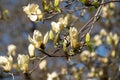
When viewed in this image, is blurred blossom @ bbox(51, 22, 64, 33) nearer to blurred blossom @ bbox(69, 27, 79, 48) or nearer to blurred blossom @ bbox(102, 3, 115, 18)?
blurred blossom @ bbox(69, 27, 79, 48)

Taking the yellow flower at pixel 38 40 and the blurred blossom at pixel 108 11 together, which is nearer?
the yellow flower at pixel 38 40

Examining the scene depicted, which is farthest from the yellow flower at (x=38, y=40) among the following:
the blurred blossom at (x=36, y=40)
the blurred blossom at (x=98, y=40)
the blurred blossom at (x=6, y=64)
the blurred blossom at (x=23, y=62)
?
the blurred blossom at (x=98, y=40)

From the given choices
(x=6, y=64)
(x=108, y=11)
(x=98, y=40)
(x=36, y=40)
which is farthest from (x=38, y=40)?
(x=108, y=11)

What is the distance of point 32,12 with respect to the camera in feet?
7.45

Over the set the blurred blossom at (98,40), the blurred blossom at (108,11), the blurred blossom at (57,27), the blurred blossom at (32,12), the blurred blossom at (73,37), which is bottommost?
the blurred blossom at (73,37)

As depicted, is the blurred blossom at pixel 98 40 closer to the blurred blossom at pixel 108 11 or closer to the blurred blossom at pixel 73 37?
the blurred blossom at pixel 108 11

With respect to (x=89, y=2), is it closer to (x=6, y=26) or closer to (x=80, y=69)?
(x=80, y=69)

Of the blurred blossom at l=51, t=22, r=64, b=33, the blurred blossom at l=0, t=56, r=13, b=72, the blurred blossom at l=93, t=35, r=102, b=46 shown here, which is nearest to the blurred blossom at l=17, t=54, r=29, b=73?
the blurred blossom at l=0, t=56, r=13, b=72

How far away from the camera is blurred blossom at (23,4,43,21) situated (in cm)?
224

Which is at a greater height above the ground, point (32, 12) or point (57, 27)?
point (32, 12)

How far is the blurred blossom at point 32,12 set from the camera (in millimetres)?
2238

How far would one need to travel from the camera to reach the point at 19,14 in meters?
7.79

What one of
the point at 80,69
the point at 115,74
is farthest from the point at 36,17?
the point at 80,69

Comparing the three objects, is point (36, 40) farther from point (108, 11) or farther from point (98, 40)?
point (108, 11)
